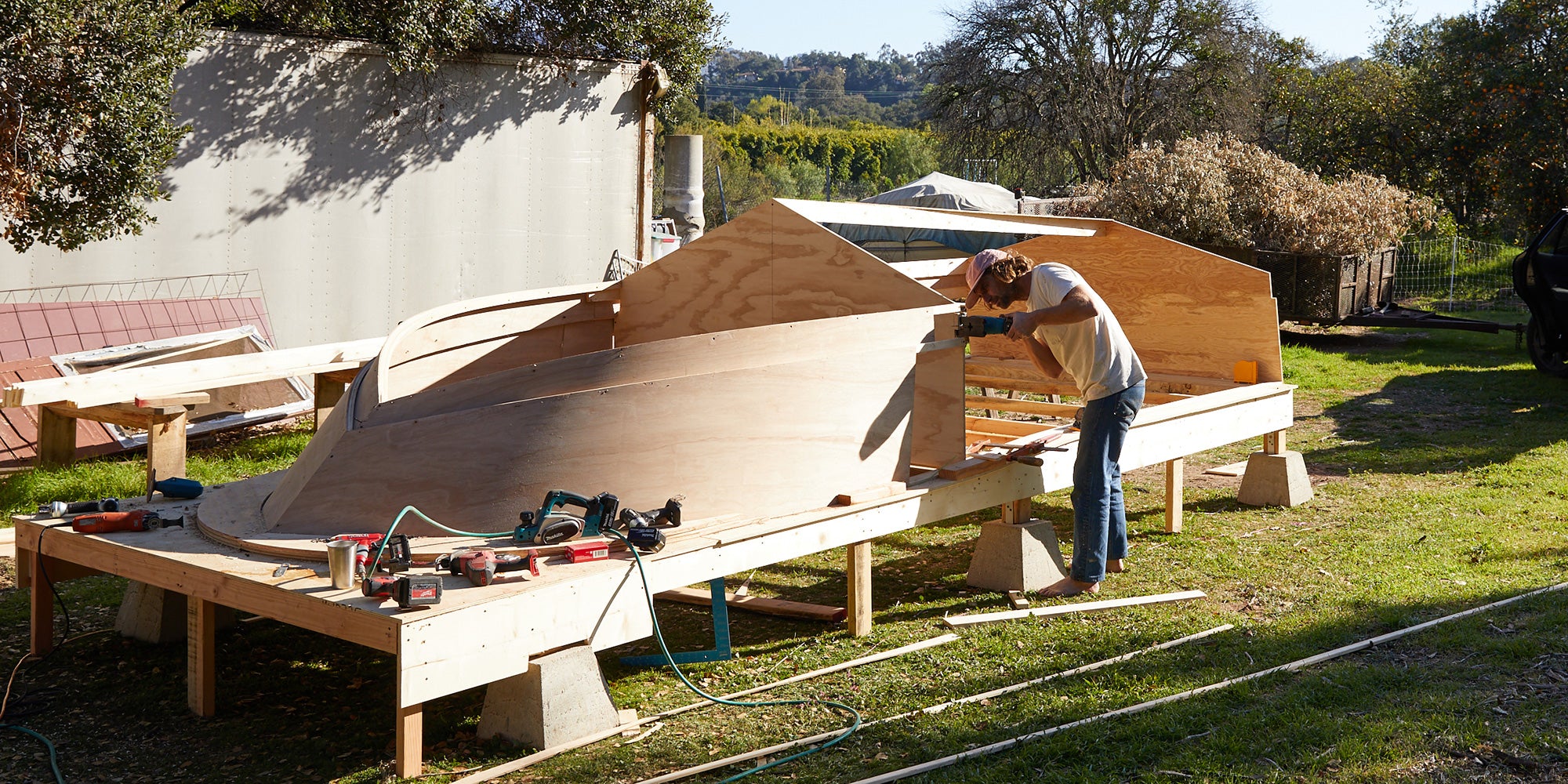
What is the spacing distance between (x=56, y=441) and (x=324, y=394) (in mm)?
1658

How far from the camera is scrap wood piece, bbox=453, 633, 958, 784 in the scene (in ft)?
11.7

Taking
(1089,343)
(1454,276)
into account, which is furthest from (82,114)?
(1454,276)

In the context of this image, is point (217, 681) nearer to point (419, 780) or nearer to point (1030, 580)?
point (419, 780)

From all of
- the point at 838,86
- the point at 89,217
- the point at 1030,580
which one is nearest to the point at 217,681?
the point at 1030,580

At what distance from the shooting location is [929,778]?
3467 mm

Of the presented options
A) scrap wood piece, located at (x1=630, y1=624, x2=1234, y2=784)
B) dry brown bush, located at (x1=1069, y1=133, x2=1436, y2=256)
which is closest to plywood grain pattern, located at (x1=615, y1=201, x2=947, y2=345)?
scrap wood piece, located at (x1=630, y1=624, x2=1234, y2=784)

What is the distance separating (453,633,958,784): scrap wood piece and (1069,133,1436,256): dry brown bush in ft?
39.3

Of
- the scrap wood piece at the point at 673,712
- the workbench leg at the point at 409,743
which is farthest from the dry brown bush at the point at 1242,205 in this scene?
the workbench leg at the point at 409,743

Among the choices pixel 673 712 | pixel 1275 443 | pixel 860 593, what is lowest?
pixel 673 712

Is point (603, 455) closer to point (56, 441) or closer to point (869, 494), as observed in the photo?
point (869, 494)

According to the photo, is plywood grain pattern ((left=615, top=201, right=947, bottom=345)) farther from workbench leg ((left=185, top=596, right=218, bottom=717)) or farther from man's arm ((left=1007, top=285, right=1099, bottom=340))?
workbench leg ((left=185, top=596, right=218, bottom=717))

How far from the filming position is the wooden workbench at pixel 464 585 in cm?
345

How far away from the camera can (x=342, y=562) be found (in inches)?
144

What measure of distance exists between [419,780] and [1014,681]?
82.5 inches
